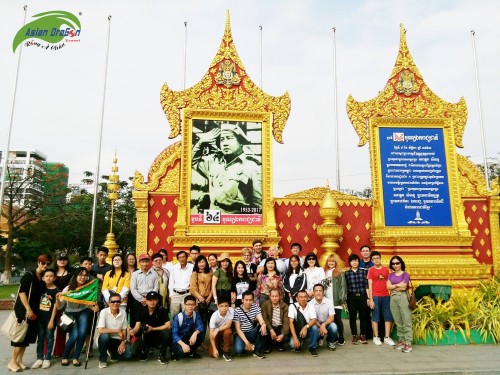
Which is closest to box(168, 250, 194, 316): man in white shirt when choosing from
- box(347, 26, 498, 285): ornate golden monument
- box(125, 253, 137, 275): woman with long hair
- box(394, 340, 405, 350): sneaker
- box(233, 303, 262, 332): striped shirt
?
box(125, 253, 137, 275): woman with long hair

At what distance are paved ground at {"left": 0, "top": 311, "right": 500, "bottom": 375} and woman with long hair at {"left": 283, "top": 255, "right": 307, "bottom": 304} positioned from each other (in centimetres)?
94

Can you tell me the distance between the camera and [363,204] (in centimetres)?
1045

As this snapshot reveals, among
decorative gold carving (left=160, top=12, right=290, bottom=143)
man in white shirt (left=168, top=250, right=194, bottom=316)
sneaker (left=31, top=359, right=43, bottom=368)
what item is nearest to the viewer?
sneaker (left=31, top=359, right=43, bottom=368)

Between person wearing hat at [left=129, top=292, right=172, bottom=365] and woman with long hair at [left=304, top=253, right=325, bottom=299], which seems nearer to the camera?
person wearing hat at [left=129, top=292, right=172, bottom=365]

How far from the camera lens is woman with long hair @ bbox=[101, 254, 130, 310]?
5.89 m

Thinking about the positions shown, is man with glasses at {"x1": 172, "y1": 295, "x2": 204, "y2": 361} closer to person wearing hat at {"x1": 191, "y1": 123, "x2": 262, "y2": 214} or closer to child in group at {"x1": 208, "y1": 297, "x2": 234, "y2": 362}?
child in group at {"x1": 208, "y1": 297, "x2": 234, "y2": 362}

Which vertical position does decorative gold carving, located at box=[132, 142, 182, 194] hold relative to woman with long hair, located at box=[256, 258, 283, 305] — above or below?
above

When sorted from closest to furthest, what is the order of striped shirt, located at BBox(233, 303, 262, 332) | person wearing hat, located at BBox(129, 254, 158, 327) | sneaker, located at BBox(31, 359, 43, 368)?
1. sneaker, located at BBox(31, 359, 43, 368)
2. striped shirt, located at BBox(233, 303, 262, 332)
3. person wearing hat, located at BBox(129, 254, 158, 327)

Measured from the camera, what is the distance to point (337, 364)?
204 inches

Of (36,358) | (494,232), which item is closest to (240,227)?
(36,358)

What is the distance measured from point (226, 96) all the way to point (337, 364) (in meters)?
7.14

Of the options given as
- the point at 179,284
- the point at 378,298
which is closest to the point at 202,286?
the point at 179,284

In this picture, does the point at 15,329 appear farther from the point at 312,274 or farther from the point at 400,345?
the point at 400,345

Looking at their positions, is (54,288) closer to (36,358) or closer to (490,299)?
(36,358)
